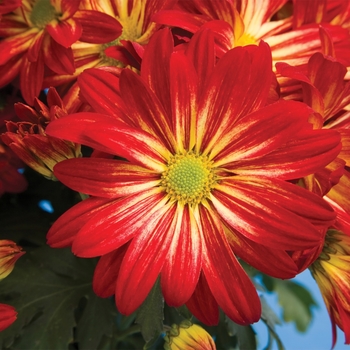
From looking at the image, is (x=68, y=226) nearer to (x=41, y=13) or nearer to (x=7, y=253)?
(x=7, y=253)

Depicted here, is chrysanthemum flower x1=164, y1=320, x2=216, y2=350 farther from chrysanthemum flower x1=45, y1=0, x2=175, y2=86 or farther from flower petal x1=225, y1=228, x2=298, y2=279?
chrysanthemum flower x1=45, y1=0, x2=175, y2=86

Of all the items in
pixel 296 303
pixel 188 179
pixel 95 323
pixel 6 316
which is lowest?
pixel 296 303

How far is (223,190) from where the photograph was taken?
0.43m

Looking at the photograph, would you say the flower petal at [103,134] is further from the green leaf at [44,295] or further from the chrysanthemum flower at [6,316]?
the green leaf at [44,295]

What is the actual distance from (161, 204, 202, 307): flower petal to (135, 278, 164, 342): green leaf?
0.10 meters

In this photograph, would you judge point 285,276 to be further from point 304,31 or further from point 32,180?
point 32,180

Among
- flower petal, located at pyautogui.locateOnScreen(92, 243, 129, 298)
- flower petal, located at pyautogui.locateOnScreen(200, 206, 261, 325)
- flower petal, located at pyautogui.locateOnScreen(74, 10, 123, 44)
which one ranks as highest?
flower petal, located at pyautogui.locateOnScreen(74, 10, 123, 44)

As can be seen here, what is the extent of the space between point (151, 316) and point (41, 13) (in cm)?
29

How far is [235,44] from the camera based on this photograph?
0.51 metres

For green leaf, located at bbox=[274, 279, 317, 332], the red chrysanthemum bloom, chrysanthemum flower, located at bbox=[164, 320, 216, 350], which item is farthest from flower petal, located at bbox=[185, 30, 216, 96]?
green leaf, located at bbox=[274, 279, 317, 332]

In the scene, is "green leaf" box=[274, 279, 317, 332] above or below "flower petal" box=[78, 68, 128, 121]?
below

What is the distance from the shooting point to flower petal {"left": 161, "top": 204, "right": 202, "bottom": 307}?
0.40 m

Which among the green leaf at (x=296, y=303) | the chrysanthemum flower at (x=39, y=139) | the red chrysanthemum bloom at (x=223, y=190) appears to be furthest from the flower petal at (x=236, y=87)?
the green leaf at (x=296, y=303)

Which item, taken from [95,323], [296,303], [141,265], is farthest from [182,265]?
[296,303]
